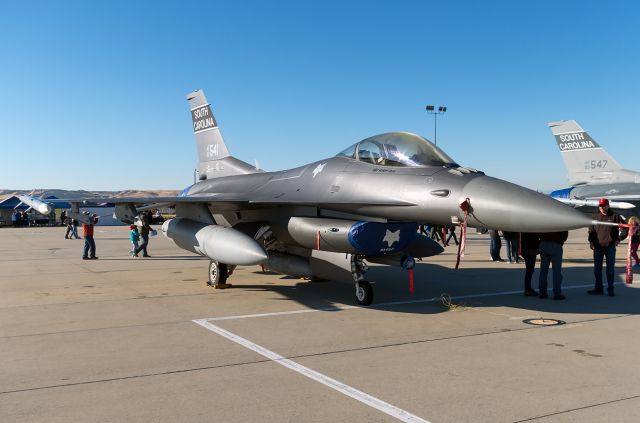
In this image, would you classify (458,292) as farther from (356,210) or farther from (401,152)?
(401,152)

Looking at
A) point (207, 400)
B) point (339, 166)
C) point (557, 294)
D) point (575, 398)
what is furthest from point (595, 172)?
point (207, 400)

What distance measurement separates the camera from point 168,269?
13828 millimetres

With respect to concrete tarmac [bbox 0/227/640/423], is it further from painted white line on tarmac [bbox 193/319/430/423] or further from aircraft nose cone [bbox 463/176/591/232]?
aircraft nose cone [bbox 463/176/591/232]

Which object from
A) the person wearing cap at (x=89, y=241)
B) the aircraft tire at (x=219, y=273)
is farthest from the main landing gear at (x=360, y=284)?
the person wearing cap at (x=89, y=241)

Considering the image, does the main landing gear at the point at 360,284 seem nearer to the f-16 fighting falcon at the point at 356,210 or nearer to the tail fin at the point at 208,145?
the f-16 fighting falcon at the point at 356,210

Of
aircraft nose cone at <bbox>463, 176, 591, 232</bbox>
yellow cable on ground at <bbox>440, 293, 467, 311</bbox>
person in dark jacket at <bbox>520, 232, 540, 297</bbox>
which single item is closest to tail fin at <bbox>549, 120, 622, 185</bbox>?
person in dark jacket at <bbox>520, 232, 540, 297</bbox>

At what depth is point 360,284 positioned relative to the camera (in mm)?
8531

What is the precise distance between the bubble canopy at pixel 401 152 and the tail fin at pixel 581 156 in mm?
18563

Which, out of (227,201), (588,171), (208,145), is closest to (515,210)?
(227,201)

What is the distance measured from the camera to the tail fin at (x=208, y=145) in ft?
47.2

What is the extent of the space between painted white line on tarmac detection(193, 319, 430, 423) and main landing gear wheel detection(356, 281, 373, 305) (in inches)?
103

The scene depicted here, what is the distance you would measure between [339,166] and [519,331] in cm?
383

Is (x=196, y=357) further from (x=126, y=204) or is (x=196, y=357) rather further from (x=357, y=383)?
(x=126, y=204)

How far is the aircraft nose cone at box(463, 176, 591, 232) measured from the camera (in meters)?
6.20
